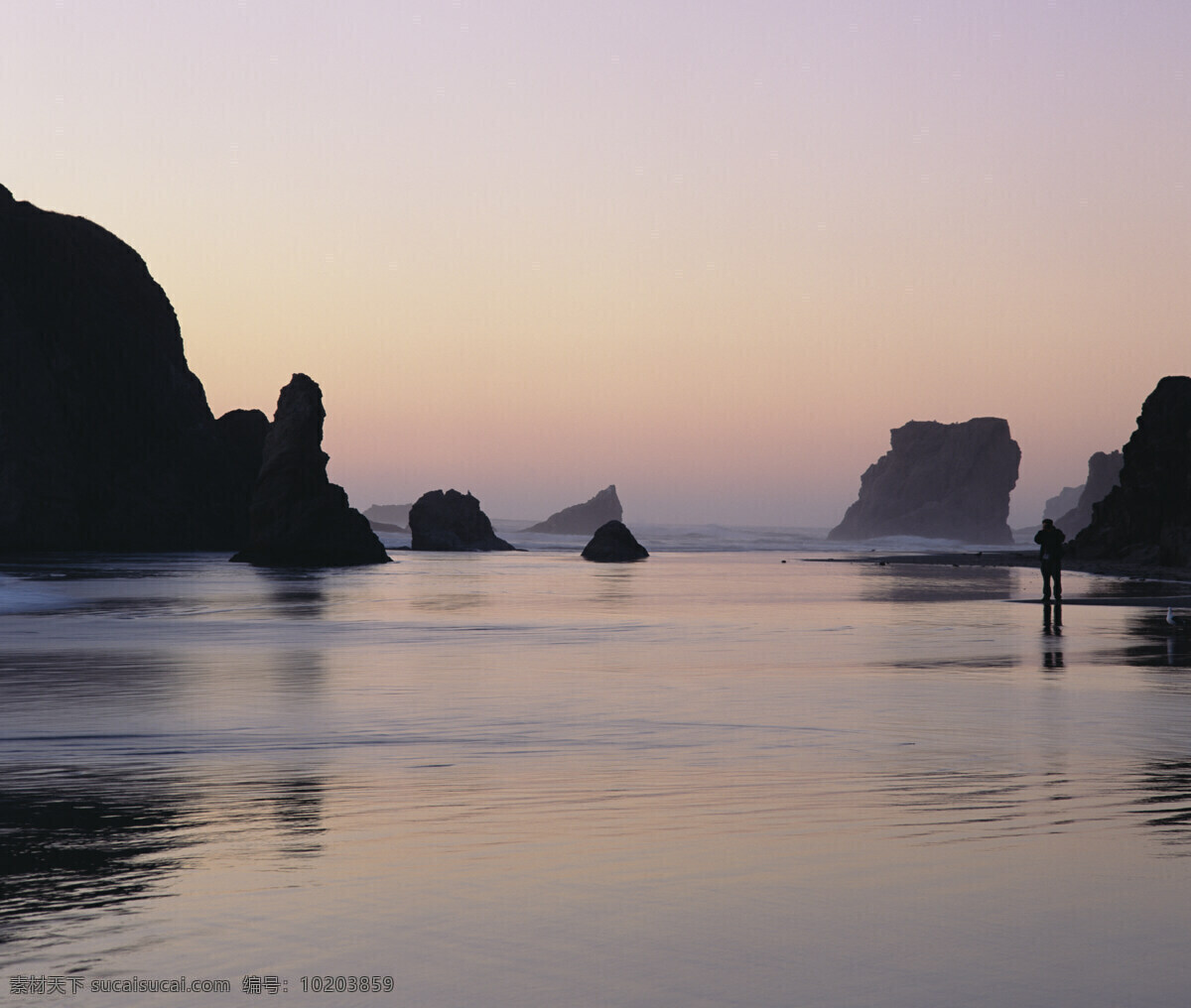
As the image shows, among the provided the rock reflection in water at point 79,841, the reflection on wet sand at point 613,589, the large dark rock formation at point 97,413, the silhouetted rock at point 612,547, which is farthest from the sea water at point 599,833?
the large dark rock formation at point 97,413

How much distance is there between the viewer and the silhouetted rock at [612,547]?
311 feet

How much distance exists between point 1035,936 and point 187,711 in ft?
31.3

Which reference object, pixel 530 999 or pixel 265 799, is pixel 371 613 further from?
pixel 530 999

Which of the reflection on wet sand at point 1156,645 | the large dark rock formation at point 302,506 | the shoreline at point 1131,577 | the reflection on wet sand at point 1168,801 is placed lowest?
the shoreline at point 1131,577

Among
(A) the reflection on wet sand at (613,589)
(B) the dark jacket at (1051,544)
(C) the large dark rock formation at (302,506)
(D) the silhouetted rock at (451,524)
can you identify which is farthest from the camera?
(D) the silhouetted rock at (451,524)

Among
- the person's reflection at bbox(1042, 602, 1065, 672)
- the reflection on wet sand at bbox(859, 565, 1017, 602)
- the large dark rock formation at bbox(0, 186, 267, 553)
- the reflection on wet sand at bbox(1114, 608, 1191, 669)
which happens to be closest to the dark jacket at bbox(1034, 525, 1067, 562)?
the person's reflection at bbox(1042, 602, 1065, 672)

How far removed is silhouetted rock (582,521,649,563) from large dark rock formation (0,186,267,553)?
50021 mm

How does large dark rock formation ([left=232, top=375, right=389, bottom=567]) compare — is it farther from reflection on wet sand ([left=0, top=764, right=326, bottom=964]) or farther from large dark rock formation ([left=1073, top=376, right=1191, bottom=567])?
reflection on wet sand ([left=0, top=764, right=326, bottom=964])

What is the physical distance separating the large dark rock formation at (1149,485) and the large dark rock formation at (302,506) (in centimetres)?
5179

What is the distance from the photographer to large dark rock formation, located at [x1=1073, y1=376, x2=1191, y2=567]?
73.2 meters

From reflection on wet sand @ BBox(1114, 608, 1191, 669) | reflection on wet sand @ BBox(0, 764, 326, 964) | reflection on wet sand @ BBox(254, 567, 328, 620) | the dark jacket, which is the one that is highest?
the dark jacket

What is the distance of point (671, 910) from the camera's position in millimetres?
5230

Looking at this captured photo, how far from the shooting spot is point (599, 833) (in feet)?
22.2

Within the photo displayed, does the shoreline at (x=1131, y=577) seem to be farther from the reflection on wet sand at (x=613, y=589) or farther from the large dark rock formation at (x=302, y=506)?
the large dark rock formation at (x=302, y=506)
